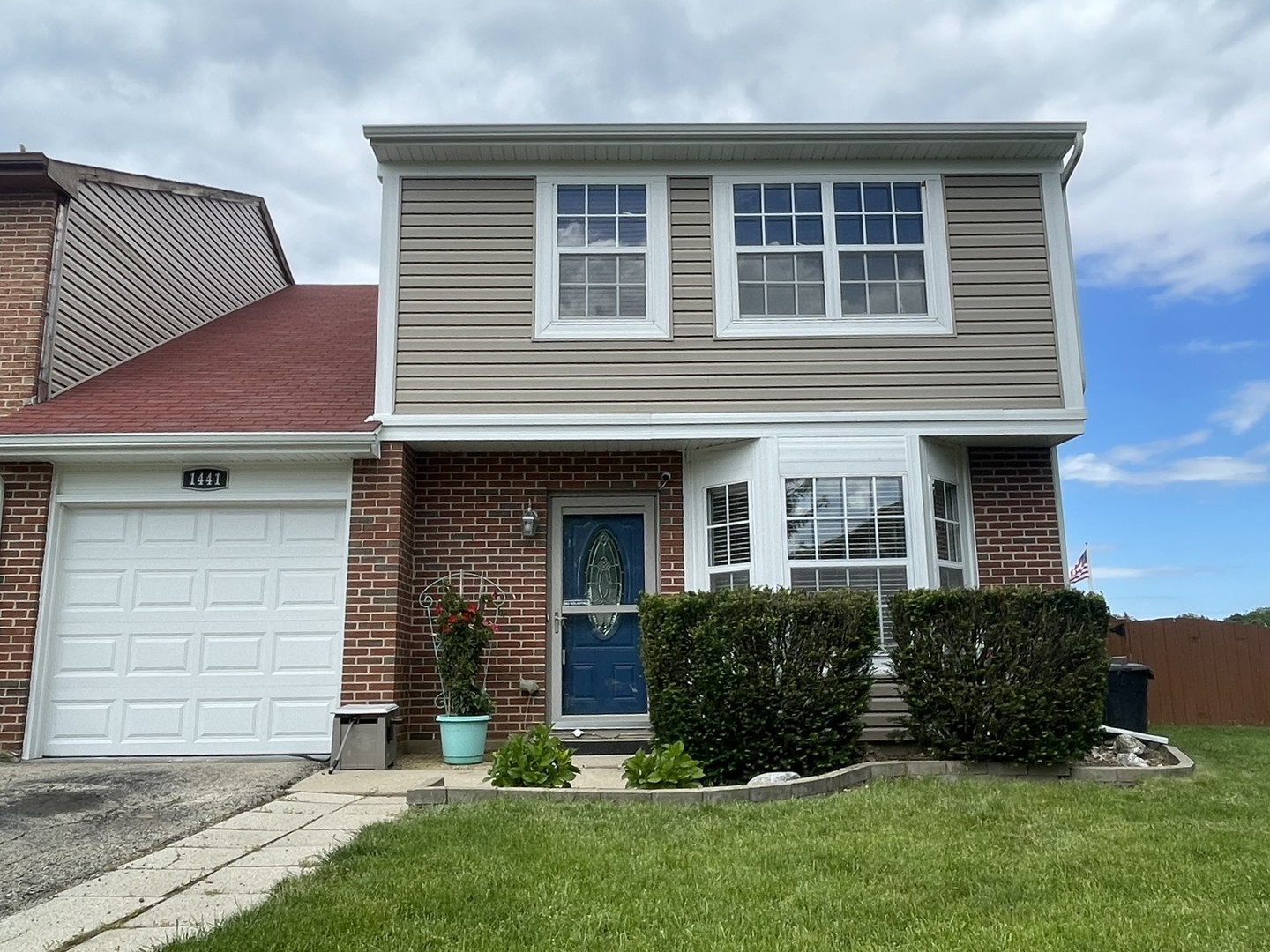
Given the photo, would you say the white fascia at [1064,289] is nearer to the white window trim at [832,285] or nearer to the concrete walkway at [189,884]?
the white window trim at [832,285]

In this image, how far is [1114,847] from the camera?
13.8 feet

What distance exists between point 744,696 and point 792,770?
0.56m

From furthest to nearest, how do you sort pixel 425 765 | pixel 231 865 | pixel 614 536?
1. pixel 614 536
2. pixel 425 765
3. pixel 231 865

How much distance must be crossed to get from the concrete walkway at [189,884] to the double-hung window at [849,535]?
379cm

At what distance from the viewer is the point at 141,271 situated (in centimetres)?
1030

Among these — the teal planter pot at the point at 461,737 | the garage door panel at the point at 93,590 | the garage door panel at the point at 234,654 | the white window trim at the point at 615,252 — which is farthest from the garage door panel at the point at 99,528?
the white window trim at the point at 615,252

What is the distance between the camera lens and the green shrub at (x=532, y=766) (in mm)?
5582

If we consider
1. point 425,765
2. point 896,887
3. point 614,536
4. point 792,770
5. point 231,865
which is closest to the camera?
point 896,887

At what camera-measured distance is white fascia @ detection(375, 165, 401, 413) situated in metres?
8.02

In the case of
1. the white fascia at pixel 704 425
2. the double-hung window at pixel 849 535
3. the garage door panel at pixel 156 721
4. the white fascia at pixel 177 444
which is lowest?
the garage door panel at pixel 156 721

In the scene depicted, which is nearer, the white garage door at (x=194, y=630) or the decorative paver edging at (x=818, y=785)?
the decorative paver edging at (x=818, y=785)

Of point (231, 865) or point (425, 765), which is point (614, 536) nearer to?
point (425, 765)

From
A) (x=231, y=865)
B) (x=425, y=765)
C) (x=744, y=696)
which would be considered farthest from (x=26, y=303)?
(x=744, y=696)

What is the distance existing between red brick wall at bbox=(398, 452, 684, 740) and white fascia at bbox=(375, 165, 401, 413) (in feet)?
2.42
